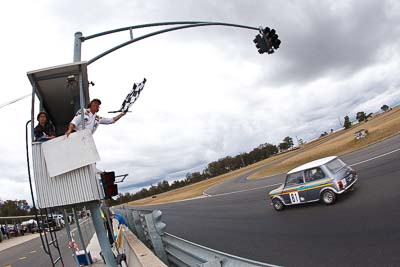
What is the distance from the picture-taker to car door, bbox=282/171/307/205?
41.6 ft

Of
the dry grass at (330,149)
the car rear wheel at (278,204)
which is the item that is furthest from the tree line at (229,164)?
the car rear wheel at (278,204)

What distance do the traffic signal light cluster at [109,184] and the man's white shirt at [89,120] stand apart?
0.82m

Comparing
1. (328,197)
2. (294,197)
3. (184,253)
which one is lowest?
(328,197)

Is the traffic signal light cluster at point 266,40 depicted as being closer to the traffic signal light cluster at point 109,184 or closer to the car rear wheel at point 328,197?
the car rear wheel at point 328,197

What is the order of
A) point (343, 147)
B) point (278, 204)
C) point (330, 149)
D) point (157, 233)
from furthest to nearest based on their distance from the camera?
point (330, 149)
point (343, 147)
point (278, 204)
point (157, 233)

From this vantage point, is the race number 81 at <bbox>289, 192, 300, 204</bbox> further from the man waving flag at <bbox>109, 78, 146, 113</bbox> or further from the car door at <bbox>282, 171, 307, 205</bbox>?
the man waving flag at <bbox>109, 78, 146, 113</bbox>

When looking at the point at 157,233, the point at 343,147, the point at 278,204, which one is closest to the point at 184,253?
the point at 157,233

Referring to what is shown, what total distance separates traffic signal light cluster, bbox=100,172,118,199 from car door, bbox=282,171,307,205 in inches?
366

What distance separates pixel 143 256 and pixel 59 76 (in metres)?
3.19

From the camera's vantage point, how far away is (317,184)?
12.0 meters

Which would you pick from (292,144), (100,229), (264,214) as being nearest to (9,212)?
(264,214)

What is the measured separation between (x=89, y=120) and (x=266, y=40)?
790 centimetres

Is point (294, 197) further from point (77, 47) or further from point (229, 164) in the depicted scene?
point (229, 164)

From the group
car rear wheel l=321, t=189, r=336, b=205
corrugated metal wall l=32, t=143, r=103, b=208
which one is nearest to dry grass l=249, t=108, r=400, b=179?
car rear wheel l=321, t=189, r=336, b=205
